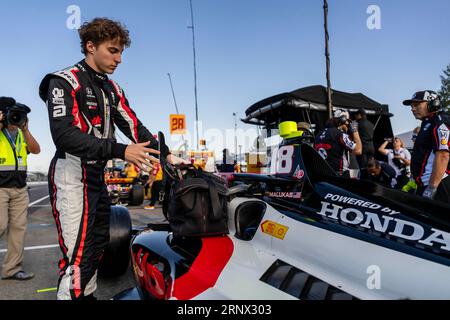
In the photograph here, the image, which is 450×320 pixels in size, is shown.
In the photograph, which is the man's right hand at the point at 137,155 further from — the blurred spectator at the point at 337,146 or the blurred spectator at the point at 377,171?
the blurred spectator at the point at 377,171

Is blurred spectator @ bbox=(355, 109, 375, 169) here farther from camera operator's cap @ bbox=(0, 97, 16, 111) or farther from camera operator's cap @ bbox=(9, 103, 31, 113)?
camera operator's cap @ bbox=(0, 97, 16, 111)

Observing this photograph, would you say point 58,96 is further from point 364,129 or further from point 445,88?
point 445,88

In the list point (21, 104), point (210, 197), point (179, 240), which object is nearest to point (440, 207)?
point (210, 197)

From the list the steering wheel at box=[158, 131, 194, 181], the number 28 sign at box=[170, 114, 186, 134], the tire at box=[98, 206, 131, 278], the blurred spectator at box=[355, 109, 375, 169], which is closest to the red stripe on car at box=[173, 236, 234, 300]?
the steering wheel at box=[158, 131, 194, 181]

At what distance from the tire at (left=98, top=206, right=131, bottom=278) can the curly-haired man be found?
68 cm

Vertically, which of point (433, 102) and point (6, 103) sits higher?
point (6, 103)

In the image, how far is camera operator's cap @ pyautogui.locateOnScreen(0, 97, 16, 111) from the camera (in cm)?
298

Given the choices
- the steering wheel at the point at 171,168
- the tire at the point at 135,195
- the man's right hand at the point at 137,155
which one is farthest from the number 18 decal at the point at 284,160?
the tire at the point at 135,195

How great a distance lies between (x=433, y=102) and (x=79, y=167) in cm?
331

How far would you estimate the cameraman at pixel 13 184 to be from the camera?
2953mm

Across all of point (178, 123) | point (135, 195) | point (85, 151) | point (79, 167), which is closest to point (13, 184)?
point (79, 167)

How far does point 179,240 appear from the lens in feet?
5.16

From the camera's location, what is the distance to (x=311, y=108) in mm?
7844

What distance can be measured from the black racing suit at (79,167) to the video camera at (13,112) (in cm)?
165
